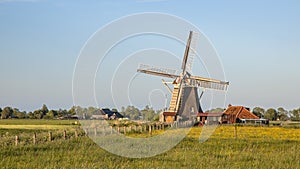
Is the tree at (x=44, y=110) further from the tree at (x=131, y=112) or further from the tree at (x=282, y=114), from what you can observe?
the tree at (x=131, y=112)

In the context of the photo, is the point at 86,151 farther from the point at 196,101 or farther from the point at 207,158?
the point at 196,101

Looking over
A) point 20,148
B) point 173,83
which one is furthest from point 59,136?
point 173,83

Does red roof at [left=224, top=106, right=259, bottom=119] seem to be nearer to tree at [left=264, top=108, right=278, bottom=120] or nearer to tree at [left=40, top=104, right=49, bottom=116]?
tree at [left=264, top=108, right=278, bottom=120]

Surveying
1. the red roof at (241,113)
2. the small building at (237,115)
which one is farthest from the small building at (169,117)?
the red roof at (241,113)

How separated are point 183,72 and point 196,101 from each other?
3.73 m

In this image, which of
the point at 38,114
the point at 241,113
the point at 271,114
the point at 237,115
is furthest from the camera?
the point at 271,114

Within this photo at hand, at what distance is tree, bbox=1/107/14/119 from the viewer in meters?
116

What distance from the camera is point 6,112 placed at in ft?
384

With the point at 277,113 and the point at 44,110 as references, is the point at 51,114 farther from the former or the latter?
the point at 277,113

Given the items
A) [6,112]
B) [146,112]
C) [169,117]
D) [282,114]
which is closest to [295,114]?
[282,114]

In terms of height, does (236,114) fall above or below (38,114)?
above

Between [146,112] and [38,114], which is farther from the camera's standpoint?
[38,114]

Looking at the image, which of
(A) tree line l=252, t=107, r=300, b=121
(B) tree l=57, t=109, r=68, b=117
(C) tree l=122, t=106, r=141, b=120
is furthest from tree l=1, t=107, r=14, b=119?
(C) tree l=122, t=106, r=141, b=120

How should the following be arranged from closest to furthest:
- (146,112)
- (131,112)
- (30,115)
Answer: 1. (131,112)
2. (146,112)
3. (30,115)
